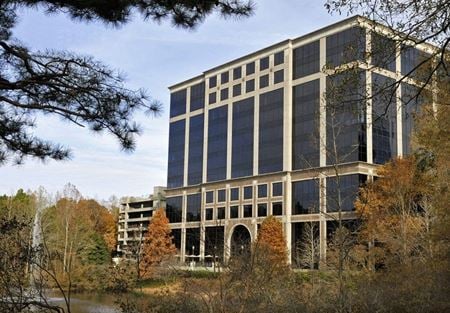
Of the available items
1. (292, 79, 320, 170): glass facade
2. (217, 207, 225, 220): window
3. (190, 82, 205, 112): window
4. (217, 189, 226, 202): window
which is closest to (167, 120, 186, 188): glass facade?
(190, 82, 205, 112): window

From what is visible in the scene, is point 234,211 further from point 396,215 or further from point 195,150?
point 396,215

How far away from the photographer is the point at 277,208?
5353 cm

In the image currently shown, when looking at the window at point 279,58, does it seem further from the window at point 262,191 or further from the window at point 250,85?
the window at point 262,191

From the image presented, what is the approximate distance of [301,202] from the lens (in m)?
51.8

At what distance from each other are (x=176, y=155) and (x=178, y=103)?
667 cm

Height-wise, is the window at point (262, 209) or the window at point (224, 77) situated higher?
the window at point (224, 77)

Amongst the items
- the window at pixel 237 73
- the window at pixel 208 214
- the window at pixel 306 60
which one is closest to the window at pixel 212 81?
the window at pixel 237 73

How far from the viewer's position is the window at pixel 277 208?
53159 mm

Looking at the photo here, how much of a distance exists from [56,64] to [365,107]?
408 centimetres

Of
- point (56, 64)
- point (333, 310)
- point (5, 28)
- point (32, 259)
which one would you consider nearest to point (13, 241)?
point (32, 259)

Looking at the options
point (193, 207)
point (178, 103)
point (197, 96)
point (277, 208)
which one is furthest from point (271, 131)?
point (178, 103)

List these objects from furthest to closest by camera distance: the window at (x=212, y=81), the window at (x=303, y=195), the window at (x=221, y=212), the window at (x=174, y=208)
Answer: the window at (x=174, y=208)
the window at (x=212, y=81)
the window at (x=221, y=212)
the window at (x=303, y=195)

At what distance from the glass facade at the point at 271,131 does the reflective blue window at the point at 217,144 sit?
5.90m

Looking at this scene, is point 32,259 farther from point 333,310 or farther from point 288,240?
point 288,240
